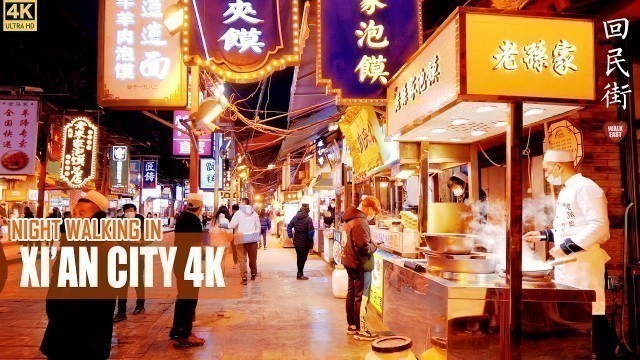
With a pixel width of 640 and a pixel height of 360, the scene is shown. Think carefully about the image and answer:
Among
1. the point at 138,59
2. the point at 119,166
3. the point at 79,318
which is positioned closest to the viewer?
the point at 79,318

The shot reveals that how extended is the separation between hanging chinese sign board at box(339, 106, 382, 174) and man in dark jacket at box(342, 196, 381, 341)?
7.45ft

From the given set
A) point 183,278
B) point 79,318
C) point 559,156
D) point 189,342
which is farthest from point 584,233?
point 183,278

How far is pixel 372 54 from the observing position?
7.32 m

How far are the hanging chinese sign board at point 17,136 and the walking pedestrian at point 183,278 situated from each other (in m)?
9.88

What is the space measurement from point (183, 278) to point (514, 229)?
520cm

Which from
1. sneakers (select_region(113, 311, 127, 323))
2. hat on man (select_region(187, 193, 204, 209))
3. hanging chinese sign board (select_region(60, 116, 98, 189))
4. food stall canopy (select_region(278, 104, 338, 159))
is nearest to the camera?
hat on man (select_region(187, 193, 204, 209))

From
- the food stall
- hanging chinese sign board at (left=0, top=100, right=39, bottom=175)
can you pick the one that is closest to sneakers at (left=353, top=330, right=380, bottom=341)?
the food stall

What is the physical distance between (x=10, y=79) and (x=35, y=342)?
1314 cm

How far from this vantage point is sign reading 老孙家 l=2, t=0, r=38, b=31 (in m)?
12.2

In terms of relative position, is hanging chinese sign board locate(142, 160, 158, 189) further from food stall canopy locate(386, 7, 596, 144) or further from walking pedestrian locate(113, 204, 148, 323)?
food stall canopy locate(386, 7, 596, 144)

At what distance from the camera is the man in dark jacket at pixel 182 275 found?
6.82 metres

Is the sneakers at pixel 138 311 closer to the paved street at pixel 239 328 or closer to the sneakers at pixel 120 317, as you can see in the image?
the paved street at pixel 239 328

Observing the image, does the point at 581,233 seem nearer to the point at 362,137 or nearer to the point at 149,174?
the point at 362,137

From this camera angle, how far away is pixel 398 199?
12.5 metres
